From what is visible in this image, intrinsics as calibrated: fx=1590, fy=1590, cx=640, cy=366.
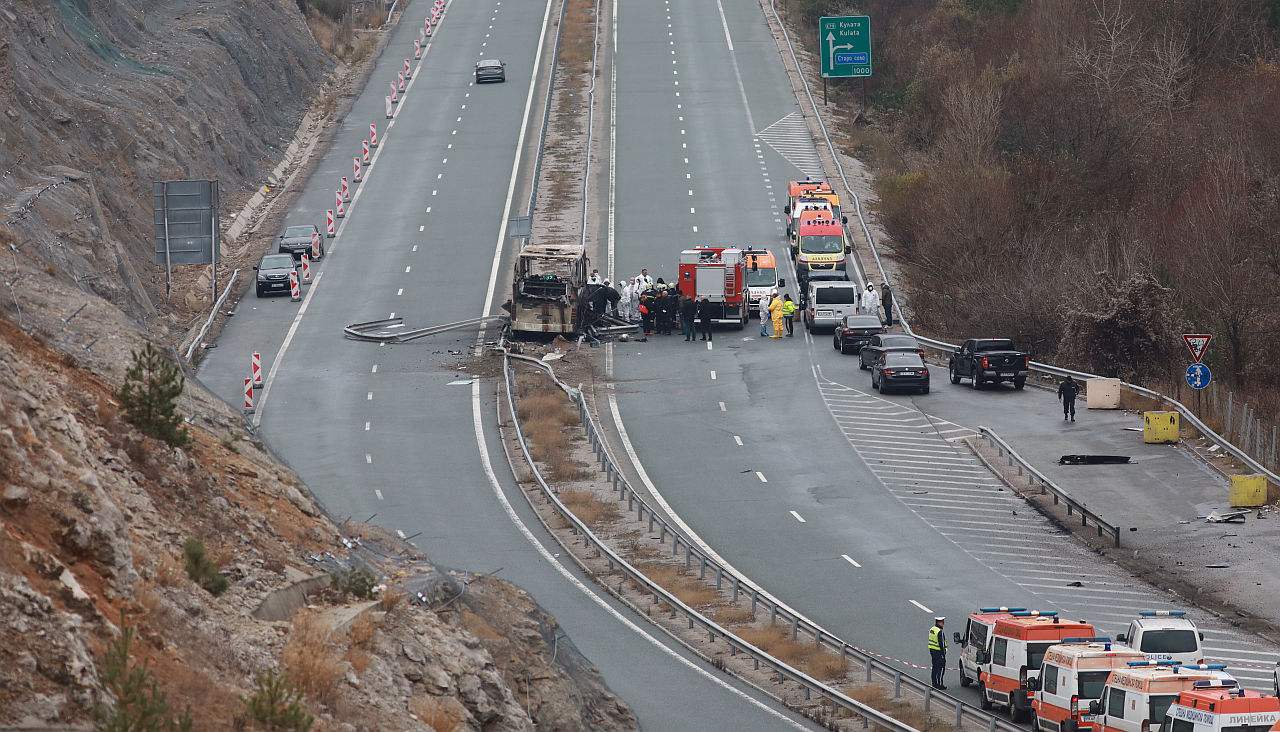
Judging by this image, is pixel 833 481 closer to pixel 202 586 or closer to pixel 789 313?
pixel 789 313

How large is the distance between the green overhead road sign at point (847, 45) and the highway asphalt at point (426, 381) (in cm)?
1547

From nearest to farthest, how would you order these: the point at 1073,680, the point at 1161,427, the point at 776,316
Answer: the point at 1073,680
the point at 1161,427
the point at 776,316

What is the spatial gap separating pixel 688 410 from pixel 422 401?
727cm

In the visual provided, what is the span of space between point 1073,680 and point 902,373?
21.7 metres

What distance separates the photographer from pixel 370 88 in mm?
86875

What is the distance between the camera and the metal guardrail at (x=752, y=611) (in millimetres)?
22870

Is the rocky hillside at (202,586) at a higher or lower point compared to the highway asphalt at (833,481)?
higher

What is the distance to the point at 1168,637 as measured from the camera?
23000mm

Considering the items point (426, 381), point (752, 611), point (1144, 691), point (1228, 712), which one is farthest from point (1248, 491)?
point (426, 381)

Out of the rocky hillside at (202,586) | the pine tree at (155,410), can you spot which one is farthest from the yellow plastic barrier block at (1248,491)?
the pine tree at (155,410)

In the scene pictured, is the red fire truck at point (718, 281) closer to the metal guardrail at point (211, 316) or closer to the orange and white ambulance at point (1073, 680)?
the metal guardrail at point (211, 316)

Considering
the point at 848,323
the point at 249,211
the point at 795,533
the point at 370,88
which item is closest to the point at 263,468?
the point at 795,533

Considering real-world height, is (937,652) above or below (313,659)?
below

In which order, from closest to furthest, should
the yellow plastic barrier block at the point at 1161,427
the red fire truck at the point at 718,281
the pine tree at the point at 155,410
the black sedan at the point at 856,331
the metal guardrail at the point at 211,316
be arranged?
the pine tree at the point at 155,410, the yellow plastic barrier block at the point at 1161,427, the metal guardrail at the point at 211,316, the black sedan at the point at 856,331, the red fire truck at the point at 718,281
